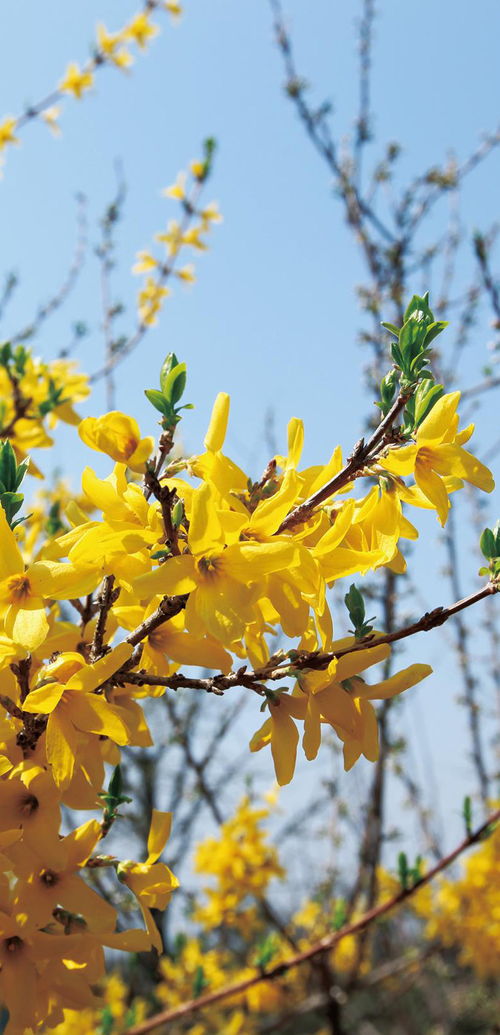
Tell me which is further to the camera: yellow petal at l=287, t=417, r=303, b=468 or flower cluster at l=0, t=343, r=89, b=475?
flower cluster at l=0, t=343, r=89, b=475

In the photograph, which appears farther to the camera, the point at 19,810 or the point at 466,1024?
the point at 466,1024

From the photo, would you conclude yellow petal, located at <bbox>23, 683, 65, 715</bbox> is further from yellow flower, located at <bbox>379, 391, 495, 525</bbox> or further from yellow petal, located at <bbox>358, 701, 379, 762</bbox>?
yellow flower, located at <bbox>379, 391, 495, 525</bbox>

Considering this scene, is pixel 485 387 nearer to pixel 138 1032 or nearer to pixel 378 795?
pixel 378 795

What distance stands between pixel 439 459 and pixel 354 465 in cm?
13

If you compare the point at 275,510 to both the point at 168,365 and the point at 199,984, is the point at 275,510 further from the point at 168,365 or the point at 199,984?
the point at 199,984

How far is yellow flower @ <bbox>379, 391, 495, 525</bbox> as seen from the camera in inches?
38.3

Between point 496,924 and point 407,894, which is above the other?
point 407,894

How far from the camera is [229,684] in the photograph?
3.31ft

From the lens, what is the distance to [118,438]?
3.29ft

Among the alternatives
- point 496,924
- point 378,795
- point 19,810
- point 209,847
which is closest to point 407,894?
point 19,810

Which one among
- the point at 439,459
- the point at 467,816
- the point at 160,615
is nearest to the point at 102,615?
the point at 160,615

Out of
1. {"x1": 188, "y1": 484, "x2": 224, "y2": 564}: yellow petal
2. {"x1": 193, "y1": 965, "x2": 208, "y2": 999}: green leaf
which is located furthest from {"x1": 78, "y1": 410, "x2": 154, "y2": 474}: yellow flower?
{"x1": 193, "y1": 965, "x2": 208, "y2": 999}: green leaf

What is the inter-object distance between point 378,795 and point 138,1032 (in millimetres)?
1881

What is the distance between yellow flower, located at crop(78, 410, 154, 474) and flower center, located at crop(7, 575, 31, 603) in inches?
8.0
